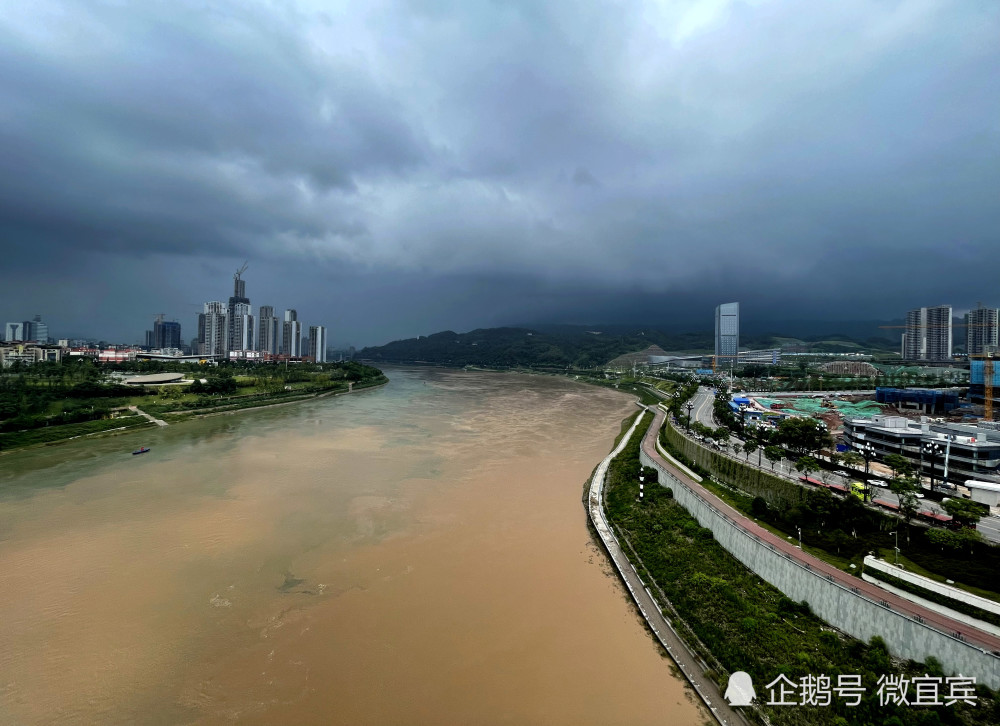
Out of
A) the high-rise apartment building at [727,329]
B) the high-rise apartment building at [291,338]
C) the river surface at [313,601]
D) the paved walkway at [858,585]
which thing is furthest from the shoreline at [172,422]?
the high-rise apartment building at [727,329]

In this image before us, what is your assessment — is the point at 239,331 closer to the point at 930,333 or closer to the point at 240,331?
the point at 240,331

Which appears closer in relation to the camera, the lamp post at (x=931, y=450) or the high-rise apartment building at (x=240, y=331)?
the lamp post at (x=931, y=450)

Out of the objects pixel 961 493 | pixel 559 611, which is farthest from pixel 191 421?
pixel 961 493

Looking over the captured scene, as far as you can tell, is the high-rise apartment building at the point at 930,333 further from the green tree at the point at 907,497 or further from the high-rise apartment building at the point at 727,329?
the green tree at the point at 907,497

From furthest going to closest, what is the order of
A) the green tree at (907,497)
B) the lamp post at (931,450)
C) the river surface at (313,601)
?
the lamp post at (931,450) < the green tree at (907,497) < the river surface at (313,601)

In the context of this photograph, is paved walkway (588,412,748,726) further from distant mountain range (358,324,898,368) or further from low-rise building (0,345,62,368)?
distant mountain range (358,324,898,368)

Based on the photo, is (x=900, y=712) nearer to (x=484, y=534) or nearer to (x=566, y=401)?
(x=484, y=534)

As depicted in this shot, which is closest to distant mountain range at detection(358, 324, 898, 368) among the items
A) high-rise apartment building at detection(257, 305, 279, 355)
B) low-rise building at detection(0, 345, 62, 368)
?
high-rise apartment building at detection(257, 305, 279, 355)

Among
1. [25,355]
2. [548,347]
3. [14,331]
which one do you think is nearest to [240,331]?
[25,355]
